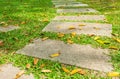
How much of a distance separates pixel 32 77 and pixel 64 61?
0.43 metres

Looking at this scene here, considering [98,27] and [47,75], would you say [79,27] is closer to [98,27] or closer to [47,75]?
[98,27]

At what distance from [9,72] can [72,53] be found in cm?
78

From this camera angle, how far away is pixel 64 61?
2.12 metres

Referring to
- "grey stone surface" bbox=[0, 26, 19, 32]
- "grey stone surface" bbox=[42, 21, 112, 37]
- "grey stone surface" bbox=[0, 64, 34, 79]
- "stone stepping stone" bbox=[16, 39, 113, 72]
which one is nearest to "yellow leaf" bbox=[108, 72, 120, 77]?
"stone stepping stone" bbox=[16, 39, 113, 72]

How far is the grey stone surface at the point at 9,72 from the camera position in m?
1.89

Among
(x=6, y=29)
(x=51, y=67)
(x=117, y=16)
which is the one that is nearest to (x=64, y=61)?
(x=51, y=67)

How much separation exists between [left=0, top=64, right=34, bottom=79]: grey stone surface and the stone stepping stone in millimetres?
333

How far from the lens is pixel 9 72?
1.97 m

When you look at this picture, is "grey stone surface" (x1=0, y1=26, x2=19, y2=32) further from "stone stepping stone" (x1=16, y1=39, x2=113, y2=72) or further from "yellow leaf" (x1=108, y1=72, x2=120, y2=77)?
"yellow leaf" (x1=108, y1=72, x2=120, y2=77)

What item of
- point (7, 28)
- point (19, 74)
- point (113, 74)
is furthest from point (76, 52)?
point (7, 28)

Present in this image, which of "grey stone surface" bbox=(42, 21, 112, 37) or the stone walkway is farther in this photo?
"grey stone surface" bbox=(42, 21, 112, 37)

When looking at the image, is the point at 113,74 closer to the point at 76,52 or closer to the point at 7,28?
the point at 76,52

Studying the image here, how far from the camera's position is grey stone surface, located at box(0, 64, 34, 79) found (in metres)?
1.89

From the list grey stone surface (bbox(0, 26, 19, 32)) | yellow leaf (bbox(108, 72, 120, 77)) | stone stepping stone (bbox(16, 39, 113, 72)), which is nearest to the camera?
yellow leaf (bbox(108, 72, 120, 77))
